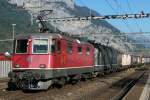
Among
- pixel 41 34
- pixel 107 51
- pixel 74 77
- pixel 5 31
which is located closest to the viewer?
pixel 41 34

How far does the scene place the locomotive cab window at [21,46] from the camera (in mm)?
24777

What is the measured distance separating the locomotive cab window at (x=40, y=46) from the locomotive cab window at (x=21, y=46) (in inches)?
21.6

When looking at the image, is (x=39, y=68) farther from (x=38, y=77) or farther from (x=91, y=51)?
(x=91, y=51)

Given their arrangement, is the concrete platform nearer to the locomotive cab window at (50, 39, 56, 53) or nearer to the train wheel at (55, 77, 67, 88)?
the train wheel at (55, 77, 67, 88)

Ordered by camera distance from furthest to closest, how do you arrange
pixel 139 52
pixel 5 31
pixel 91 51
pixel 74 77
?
pixel 139 52 < pixel 5 31 < pixel 91 51 < pixel 74 77

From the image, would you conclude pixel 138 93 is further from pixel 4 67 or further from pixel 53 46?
pixel 4 67

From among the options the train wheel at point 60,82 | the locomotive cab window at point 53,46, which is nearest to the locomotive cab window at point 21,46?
the locomotive cab window at point 53,46

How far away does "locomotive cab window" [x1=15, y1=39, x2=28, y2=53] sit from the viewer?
24.8 m

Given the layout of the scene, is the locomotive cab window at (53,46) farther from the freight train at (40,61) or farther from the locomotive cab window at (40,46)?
the locomotive cab window at (40,46)

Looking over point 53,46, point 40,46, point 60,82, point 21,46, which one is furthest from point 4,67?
point 53,46

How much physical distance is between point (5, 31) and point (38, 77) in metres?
140

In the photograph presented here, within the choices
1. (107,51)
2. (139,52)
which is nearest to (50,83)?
(107,51)

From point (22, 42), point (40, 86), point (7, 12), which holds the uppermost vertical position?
point (7, 12)

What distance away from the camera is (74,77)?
30188 millimetres
